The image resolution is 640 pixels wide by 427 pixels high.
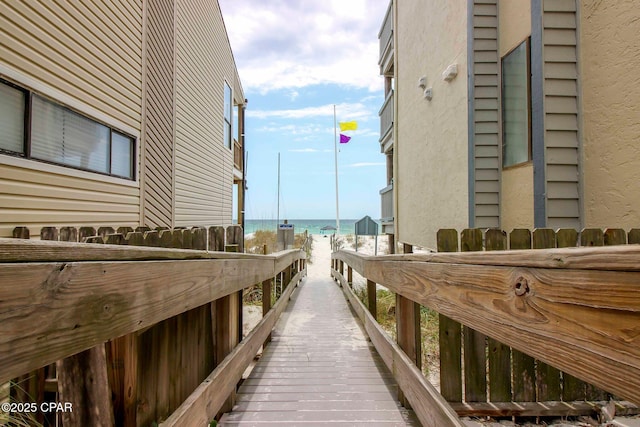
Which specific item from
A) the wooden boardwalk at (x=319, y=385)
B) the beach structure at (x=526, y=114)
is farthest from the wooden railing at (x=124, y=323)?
the beach structure at (x=526, y=114)

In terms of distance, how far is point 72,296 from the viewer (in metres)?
0.92

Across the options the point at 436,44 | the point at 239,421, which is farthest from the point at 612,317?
the point at 436,44

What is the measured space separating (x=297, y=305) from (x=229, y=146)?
9.04m

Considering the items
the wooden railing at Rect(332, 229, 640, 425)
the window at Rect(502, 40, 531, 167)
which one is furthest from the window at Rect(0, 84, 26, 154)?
the window at Rect(502, 40, 531, 167)

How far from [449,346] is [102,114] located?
220 inches

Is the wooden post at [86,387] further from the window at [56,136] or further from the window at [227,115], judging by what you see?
the window at [227,115]

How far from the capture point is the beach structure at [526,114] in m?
3.67

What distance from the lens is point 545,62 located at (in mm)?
4109

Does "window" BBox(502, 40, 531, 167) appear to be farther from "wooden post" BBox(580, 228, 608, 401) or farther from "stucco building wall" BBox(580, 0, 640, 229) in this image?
"wooden post" BBox(580, 228, 608, 401)

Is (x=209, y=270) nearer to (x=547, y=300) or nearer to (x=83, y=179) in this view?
(x=547, y=300)

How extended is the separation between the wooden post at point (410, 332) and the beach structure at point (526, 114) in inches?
94.2

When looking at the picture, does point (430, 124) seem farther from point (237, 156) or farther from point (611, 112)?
point (237, 156)

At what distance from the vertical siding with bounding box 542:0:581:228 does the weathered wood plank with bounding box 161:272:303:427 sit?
348cm

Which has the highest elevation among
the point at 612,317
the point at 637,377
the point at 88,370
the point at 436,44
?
the point at 436,44
